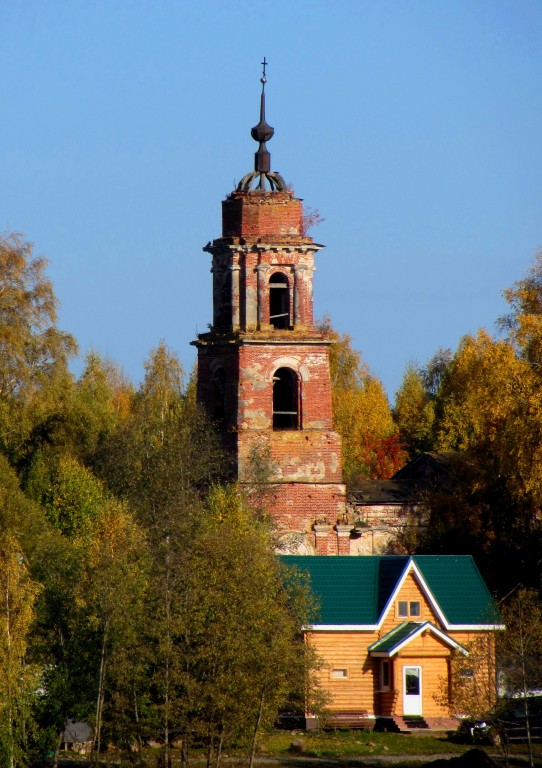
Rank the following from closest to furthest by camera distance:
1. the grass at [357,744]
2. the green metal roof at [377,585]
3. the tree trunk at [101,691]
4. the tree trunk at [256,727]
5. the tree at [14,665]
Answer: the tree at [14,665], the tree trunk at [256,727], the tree trunk at [101,691], the grass at [357,744], the green metal roof at [377,585]

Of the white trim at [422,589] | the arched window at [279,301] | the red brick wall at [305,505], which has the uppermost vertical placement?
the arched window at [279,301]

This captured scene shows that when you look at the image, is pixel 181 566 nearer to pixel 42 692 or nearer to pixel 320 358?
pixel 42 692

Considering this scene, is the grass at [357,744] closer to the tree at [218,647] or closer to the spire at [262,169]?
the tree at [218,647]

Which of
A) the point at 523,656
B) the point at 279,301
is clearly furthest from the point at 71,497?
the point at 523,656

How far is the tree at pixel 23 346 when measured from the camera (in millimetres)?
64938

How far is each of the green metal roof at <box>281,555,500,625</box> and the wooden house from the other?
0.08 feet

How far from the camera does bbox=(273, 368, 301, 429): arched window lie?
5872 cm

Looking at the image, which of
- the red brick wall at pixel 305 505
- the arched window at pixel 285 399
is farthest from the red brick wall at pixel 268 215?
the red brick wall at pixel 305 505

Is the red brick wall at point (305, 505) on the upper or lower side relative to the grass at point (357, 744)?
upper

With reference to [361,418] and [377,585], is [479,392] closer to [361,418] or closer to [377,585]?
[377,585]

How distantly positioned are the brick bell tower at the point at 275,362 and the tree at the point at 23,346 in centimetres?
789

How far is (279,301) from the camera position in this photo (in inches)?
2351

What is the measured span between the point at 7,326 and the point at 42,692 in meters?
21.2

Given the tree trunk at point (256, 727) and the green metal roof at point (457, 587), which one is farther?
the green metal roof at point (457, 587)
